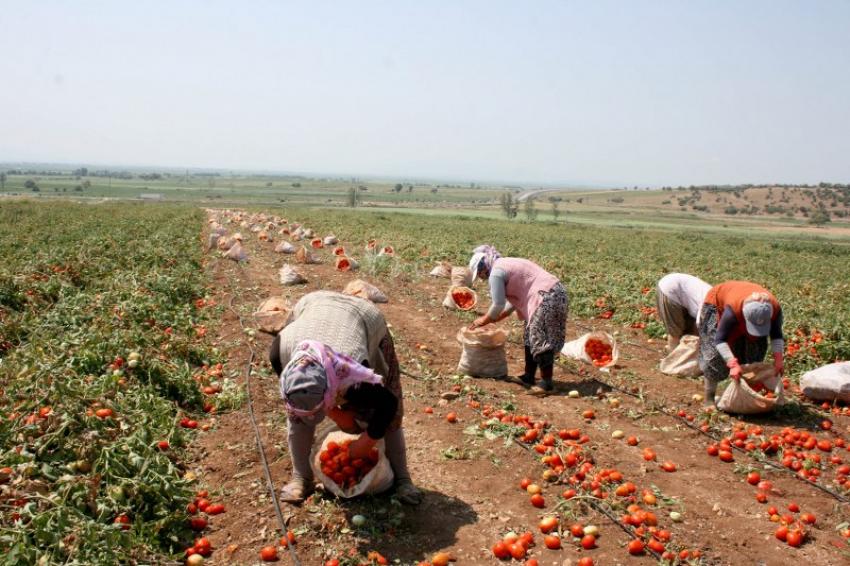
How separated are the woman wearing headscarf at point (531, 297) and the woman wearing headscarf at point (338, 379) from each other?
8.90ft

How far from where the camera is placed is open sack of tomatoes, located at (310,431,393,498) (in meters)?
4.45

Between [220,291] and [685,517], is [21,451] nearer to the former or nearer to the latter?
[685,517]

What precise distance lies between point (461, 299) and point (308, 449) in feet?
24.6

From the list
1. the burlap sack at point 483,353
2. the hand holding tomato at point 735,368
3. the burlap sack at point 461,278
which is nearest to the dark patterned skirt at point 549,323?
the burlap sack at point 483,353

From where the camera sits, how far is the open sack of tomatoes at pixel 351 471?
4.45 meters

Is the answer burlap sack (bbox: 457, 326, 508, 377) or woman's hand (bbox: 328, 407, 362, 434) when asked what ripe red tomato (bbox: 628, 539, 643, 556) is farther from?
burlap sack (bbox: 457, 326, 508, 377)

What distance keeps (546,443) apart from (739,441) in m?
1.92

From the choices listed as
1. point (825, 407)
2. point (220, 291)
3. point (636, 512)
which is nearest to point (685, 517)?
point (636, 512)

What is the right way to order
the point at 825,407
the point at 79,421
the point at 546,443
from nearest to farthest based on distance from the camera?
the point at 79,421 < the point at 546,443 < the point at 825,407

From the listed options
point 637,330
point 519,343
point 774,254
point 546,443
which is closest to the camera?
point 546,443

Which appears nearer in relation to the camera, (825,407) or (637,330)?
(825,407)

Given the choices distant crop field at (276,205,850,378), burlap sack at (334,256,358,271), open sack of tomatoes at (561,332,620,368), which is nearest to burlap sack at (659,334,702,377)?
open sack of tomatoes at (561,332,620,368)

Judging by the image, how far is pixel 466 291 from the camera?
38.2ft

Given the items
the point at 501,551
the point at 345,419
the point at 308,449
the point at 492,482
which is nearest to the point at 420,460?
the point at 492,482
